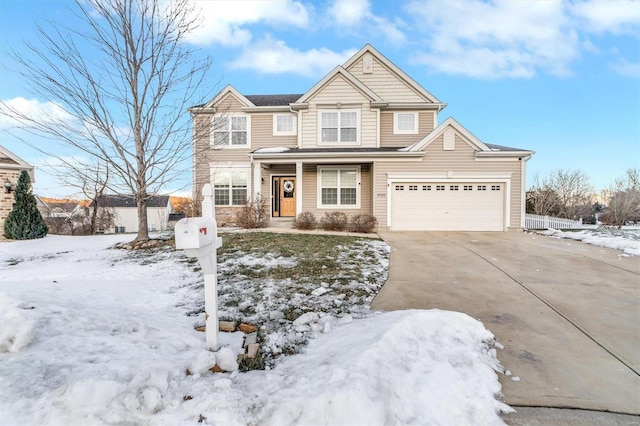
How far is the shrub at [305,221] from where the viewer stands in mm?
12008

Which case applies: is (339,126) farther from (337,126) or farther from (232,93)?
(232,93)

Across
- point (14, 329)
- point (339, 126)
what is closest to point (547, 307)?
point (14, 329)

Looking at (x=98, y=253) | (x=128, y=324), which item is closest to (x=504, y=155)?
(x=128, y=324)

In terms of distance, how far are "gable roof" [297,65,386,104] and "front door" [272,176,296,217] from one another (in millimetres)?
3909

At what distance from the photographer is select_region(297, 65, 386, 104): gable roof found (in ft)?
44.9

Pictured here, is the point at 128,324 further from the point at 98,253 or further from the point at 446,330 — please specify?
the point at 98,253

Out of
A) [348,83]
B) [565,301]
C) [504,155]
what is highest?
[348,83]

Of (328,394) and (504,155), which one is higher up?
(504,155)

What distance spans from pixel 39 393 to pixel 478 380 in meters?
2.93

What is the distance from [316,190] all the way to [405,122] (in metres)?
5.88

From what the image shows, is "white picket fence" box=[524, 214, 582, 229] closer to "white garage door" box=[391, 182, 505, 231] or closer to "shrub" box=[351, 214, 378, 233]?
"white garage door" box=[391, 182, 505, 231]

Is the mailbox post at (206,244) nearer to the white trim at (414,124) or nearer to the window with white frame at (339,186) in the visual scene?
the window with white frame at (339,186)

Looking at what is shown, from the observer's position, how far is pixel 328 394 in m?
1.78

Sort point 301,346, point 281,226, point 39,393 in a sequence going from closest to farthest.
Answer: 1. point 39,393
2. point 301,346
3. point 281,226
